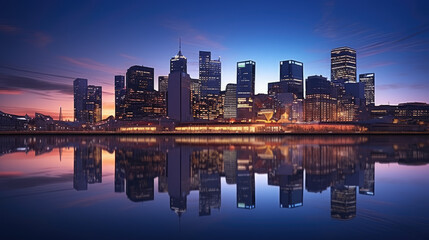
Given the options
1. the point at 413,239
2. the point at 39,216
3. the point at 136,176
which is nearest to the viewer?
the point at 413,239

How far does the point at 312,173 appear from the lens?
21641 millimetres

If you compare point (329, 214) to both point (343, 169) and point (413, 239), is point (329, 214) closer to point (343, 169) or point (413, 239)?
point (413, 239)

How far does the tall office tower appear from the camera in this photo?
37.9 ft

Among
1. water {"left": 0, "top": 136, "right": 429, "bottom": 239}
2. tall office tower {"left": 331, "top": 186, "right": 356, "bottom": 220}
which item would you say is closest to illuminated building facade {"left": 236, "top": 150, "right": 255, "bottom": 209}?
water {"left": 0, "top": 136, "right": 429, "bottom": 239}

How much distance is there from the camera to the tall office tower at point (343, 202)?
1154 centimetres

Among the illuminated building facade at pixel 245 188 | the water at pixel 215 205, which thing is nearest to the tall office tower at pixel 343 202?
the water at pixel 215 205

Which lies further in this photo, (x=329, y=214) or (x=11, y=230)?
(x=329, y=214)

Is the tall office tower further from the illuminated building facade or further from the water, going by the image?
the illuminated building facade

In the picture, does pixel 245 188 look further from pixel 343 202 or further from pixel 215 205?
pixel 343 202

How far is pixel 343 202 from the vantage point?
44.2ft

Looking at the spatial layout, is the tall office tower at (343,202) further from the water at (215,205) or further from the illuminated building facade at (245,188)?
the illuminated building facade at (245,188)

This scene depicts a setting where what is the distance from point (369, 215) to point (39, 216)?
12.4 meters

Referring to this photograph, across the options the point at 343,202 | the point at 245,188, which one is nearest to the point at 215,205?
→ the point at 245,188

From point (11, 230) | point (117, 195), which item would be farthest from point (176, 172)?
point (11, 230)
